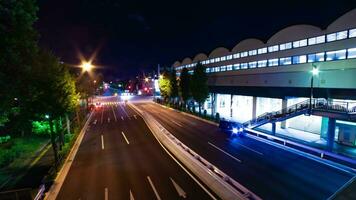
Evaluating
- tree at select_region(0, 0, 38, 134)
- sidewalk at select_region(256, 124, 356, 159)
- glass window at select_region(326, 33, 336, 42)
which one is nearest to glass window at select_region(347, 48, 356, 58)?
glass window at select_region(326, 33, 336, 42)

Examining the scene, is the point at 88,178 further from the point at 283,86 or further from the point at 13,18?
the point at 283,86

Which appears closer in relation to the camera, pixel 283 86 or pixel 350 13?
pixel 350 13

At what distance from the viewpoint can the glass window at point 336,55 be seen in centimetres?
2617

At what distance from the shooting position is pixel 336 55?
26891mm

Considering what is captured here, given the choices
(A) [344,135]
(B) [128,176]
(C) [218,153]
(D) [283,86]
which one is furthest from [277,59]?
(B) [128,176]

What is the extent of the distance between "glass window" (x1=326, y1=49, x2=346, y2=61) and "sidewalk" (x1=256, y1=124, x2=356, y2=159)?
10.1 meters

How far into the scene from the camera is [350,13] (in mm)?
25375

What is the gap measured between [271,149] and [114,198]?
16.1 m

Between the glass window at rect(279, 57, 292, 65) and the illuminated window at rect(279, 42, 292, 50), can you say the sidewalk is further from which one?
the illuminated window at rect(279, 42, 292, 50)

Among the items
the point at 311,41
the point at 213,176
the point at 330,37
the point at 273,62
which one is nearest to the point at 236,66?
the point at 273,62

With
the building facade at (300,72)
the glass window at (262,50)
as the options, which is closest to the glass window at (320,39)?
the building facade at (300,72)

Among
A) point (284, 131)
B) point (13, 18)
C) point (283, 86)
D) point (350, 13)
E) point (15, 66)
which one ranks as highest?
point (350, 13)

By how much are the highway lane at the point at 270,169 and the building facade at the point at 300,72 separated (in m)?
8.78

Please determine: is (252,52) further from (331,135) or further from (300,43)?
(331,135)
